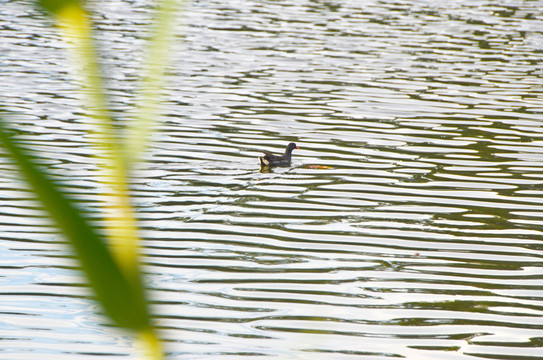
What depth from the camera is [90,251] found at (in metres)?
0.41

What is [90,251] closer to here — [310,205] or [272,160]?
[310,205]

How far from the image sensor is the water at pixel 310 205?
634 cm

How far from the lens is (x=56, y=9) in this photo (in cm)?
43

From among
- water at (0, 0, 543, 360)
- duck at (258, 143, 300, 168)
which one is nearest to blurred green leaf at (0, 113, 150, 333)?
water at (0, 0, 543, 360)

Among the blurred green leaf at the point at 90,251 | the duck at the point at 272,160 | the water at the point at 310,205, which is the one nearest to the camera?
the blurred green leaf at the point at 90,251

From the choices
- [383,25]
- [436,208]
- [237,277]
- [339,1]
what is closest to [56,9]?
[237,277]

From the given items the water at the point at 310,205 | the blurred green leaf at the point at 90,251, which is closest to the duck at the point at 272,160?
the water at the point at 310,205

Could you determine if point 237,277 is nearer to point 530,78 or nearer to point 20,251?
point 20,251

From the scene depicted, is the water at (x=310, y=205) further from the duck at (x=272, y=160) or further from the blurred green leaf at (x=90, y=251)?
the duck at (x=272, y=160)

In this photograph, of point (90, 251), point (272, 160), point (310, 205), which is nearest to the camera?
point (90, 251)

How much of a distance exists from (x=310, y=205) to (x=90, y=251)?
1018 centimetres

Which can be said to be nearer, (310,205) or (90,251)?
(90,251)

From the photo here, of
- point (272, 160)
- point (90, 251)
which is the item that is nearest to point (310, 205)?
point (272, 160)

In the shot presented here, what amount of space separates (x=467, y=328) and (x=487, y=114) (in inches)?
397
